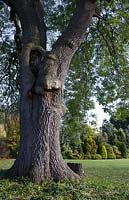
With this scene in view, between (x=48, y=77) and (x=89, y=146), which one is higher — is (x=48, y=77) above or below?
below

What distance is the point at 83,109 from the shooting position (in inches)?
620

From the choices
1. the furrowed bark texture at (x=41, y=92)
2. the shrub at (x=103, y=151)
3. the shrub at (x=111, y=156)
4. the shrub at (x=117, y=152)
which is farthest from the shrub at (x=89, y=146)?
the furrowed bark texture at (x=41, y=92)

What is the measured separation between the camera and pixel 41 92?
27.9ft

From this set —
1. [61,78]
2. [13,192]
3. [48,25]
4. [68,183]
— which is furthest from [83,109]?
[13,192]

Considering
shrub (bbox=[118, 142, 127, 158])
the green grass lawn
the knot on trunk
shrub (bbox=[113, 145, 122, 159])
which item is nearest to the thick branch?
the knot on trunk

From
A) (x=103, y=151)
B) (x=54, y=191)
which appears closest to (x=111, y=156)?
Result: (x=103, y=151)

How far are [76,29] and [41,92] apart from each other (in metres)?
2.06

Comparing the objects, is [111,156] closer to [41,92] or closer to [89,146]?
[89,146]

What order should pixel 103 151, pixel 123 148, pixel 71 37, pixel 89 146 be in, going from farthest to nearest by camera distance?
pixel 123 148 → pixel 103 151 → pixel 89 146 → pixel 71 37

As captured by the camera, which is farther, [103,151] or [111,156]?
[111,156]

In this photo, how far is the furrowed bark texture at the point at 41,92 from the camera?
27.2 ft

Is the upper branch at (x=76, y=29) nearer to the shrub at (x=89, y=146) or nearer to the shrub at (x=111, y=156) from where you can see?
the shrub at (x=89, y=146)

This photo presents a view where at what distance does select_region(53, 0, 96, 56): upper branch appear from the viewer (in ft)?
29.8

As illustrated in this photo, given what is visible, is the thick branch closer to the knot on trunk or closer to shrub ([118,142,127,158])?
the knot on trunk
